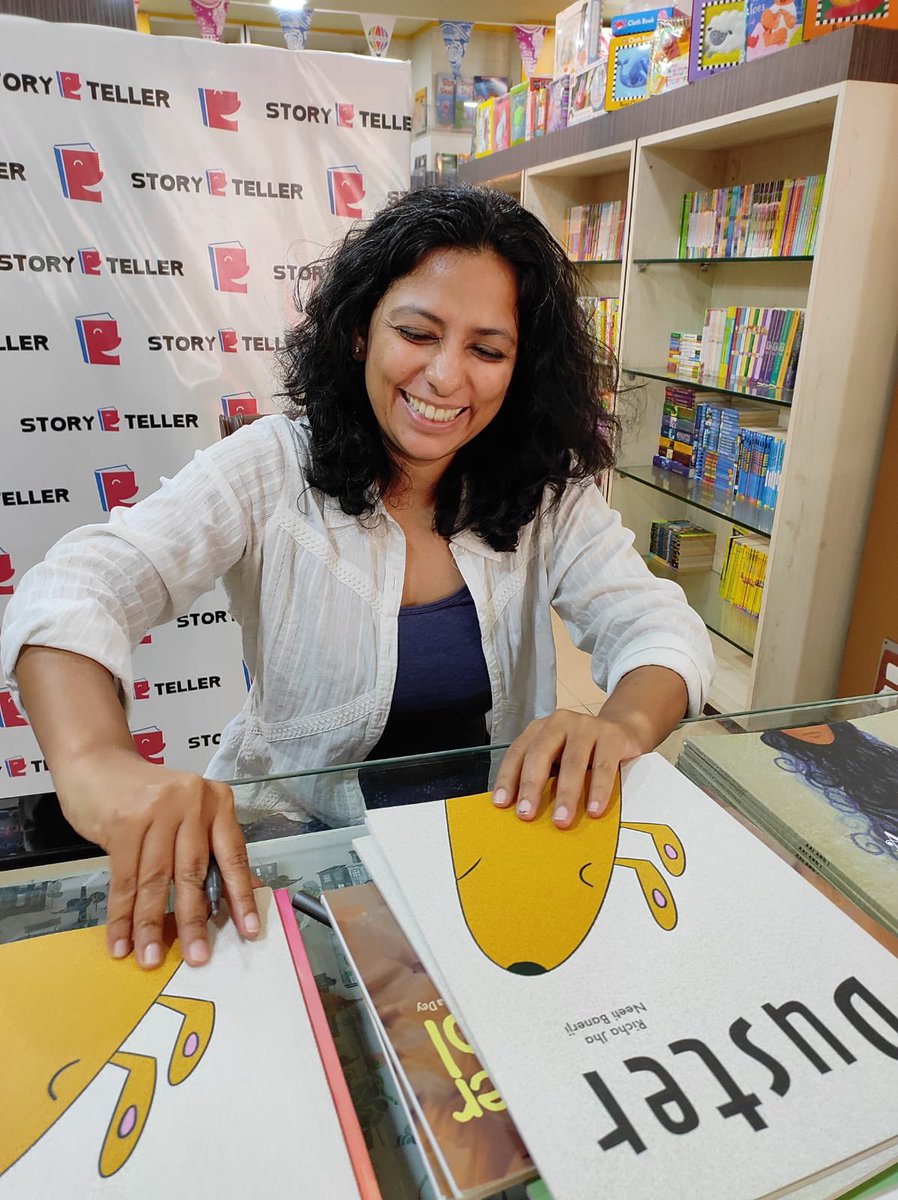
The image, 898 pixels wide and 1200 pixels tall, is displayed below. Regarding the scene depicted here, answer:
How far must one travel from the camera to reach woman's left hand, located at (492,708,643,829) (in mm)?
735

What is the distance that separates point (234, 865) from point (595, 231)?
13.1 feet

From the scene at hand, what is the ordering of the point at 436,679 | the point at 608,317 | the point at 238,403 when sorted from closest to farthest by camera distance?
the point at 436,679 → the point at 238,403 → the point at 608,317

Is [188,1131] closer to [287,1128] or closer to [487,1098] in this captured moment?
[287,1128]

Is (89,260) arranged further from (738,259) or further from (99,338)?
(738,259)

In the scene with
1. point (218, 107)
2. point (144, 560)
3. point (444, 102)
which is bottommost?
point (144, 560)

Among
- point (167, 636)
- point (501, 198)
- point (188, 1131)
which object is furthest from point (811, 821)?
point (167, 636)

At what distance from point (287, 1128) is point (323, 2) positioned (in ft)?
13.7

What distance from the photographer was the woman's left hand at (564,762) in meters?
0.74

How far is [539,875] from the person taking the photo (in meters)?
0.64

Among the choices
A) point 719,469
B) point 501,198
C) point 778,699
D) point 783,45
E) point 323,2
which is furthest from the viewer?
point 323,2

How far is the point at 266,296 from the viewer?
208 cm

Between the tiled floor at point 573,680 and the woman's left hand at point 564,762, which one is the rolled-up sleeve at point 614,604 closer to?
the woman's left hand at point 564,762

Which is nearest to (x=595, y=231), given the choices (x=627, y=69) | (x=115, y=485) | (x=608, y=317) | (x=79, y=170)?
(x=608, y=317)

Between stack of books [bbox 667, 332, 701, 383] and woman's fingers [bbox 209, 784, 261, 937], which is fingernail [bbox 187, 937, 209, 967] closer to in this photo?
woman's fingers [bbox 209, 784, 261, 937]
